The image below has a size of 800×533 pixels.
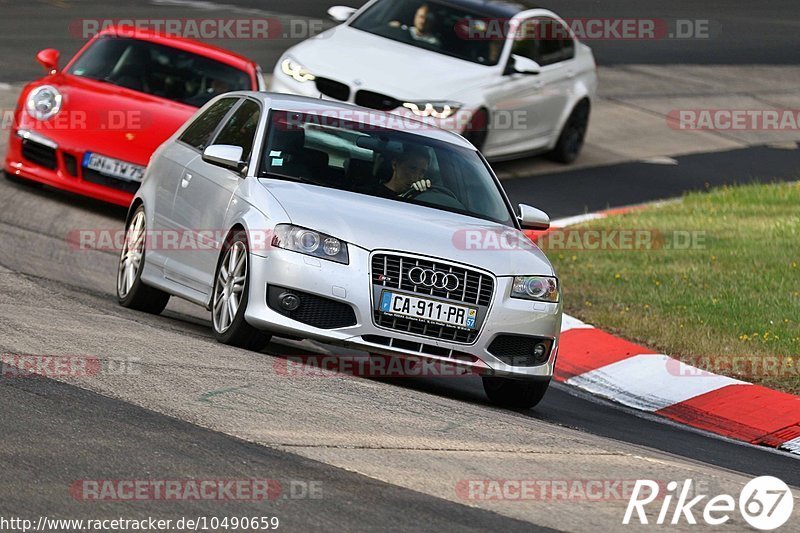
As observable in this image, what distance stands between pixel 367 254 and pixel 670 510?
2.76 metres

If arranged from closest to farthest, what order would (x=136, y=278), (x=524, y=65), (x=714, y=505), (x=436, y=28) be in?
(x=714, y=505), (x=136, y=278), (x=436, y=28), (x=524, y=65)

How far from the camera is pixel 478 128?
16219mm

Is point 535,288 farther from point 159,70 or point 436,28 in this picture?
point 436,28

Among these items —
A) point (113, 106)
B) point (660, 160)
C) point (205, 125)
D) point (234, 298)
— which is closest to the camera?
point (234, 298)

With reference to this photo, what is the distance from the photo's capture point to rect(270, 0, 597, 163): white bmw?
1569 cm

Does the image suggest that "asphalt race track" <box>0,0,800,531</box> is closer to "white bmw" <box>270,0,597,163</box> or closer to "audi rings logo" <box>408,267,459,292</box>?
"audi rings logo" <box>408,267,459,292</box>

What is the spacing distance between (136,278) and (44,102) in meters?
4.17

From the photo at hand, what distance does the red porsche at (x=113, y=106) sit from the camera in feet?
43.8

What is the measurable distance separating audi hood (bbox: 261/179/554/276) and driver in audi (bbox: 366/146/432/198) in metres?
0.17

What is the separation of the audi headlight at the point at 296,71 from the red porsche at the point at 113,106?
1.29 m

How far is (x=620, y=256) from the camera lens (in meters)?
13.8

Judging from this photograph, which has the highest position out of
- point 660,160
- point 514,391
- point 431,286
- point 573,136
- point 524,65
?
point 431,286

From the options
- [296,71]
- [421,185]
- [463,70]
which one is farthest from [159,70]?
[421,185]

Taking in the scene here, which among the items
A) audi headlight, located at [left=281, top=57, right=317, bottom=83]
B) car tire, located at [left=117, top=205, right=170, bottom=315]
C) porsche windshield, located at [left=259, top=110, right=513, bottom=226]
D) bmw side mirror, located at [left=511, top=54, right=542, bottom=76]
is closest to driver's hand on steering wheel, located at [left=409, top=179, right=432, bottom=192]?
porsche windshield, located at [left=259, top=110, right=513, bottom=226]
